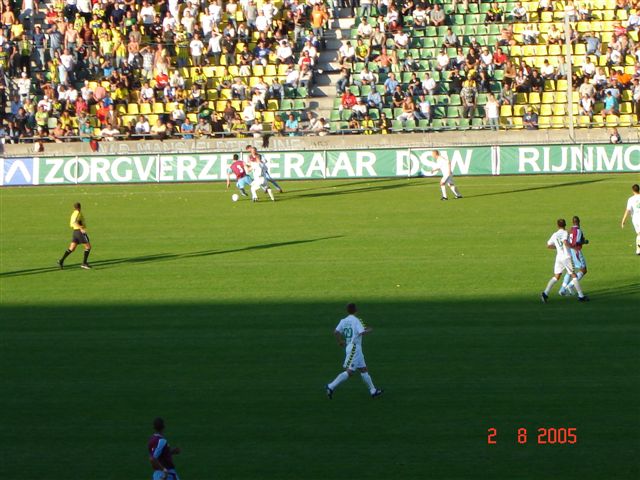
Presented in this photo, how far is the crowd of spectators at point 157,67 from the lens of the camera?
166ft

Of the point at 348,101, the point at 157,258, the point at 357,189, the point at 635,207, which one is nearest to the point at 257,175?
the point at 357,189

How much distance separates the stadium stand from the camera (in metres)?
48.4

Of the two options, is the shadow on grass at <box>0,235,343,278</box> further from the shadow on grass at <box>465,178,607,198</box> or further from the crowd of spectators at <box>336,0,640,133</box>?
the crowd of spectators at <box>336,0,640,133</box>

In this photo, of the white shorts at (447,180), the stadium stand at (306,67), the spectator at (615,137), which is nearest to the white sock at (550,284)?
the white shorts at (447,180)

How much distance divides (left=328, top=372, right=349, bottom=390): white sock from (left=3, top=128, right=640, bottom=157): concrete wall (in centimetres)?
2804

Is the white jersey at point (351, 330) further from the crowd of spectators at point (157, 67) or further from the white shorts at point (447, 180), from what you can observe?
the crowd of spectators at point (157, 67)

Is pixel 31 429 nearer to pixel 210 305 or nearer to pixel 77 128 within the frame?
pixel 210 305

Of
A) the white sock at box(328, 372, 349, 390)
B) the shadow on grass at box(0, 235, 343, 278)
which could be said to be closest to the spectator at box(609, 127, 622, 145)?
the shadow on grass at box(0, 235, 343, 278)

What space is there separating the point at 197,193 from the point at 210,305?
18.5 metres

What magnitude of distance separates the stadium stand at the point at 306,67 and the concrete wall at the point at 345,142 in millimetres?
610

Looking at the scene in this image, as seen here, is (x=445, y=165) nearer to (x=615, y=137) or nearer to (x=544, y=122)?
(x=615, y=137)

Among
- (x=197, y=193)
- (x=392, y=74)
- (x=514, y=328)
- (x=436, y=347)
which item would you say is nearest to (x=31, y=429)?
(x=436, y=347)

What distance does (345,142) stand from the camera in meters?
47.5

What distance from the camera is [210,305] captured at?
25.1 meters
